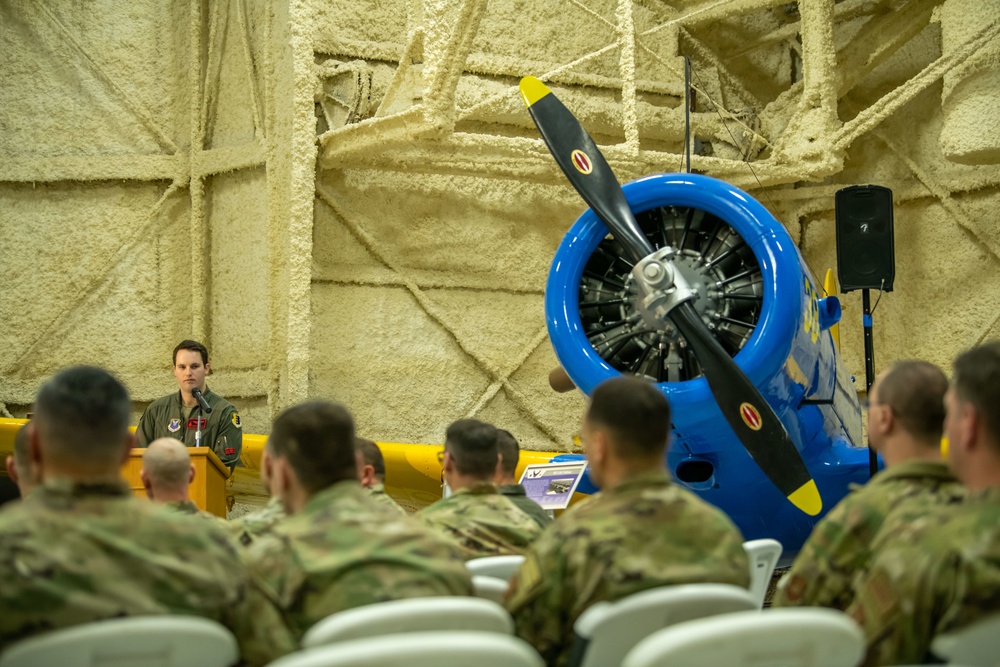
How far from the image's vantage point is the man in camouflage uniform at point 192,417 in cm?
519

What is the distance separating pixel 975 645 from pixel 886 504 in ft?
1.66

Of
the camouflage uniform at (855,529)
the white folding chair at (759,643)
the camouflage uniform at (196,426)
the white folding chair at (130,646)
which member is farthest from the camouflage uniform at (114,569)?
the camouflage uniform at (196,426)

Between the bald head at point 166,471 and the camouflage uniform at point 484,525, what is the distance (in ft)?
2.14

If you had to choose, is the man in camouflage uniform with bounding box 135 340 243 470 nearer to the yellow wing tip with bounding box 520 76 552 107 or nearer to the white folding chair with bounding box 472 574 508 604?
the yellow wing tip with bounding box 520 76 552 107

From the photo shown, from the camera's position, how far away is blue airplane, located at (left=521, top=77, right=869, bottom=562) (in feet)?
13.2

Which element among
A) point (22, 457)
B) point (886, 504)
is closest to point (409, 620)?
point (886, 504)

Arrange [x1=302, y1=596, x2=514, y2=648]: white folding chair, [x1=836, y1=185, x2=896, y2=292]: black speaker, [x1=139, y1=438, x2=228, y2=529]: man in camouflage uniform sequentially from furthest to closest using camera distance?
[x1=836, y1=185, x2=896, y2=292]: black speaker, [x1=139, y1=438, x2=228, y2=529]: man in camouflage uniform, [x1=302, y1=596, x2=514, y2=648]: white folding chair

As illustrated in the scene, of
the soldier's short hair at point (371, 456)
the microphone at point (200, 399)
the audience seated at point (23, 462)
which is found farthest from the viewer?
the microphone at point (200, 399)

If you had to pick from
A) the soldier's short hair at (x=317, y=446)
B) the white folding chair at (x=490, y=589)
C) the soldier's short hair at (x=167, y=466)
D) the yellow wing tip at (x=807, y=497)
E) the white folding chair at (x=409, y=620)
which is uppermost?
the soldier's short hair at (x=317, y=446)

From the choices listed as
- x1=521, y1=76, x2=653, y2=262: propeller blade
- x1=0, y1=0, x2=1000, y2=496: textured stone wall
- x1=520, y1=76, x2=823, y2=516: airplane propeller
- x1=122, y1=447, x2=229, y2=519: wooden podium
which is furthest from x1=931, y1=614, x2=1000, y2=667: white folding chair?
x1=0, y1=0, x2=1000, y2=496: textured stone wall

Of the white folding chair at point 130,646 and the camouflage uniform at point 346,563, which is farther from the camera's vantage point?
the camouflage uniform at point 346,563

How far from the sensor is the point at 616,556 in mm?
2088

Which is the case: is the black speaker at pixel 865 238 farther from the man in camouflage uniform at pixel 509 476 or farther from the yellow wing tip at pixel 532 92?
the man in camouflage uniform at pixel 509 476

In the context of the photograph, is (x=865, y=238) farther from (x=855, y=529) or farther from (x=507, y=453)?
(x=855, y=529)
